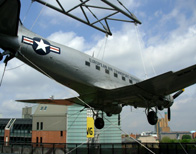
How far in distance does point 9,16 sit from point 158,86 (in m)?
9.34

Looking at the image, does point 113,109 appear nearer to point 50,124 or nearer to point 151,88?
point 151,88

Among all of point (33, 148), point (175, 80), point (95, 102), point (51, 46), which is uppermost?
point (51, 46)

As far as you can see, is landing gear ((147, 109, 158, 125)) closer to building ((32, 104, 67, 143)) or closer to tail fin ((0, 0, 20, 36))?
tail fin ((0, 0, 20, 36))

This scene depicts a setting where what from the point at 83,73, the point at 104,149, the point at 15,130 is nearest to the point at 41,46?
the point at 83,73

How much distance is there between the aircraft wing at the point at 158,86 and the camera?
11.5m

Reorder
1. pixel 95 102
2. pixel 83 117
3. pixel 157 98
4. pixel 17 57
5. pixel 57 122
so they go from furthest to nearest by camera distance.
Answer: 1. pixel 57 122
2. pixel 83 117
3. pixel 95 102
4. pixel 157 98
5. pixel 17 57

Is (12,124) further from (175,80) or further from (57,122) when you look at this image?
(175,80)

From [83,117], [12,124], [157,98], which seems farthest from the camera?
[12,124]

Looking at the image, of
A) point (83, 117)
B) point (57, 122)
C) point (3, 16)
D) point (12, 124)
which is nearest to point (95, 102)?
point (3, 16)

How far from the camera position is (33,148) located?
1811 centimetres

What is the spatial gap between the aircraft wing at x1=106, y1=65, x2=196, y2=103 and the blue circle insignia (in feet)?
17.4

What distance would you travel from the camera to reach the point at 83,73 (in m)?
12.5

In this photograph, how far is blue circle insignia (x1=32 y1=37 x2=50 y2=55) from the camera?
33.4 ft

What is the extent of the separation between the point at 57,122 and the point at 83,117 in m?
8.42
